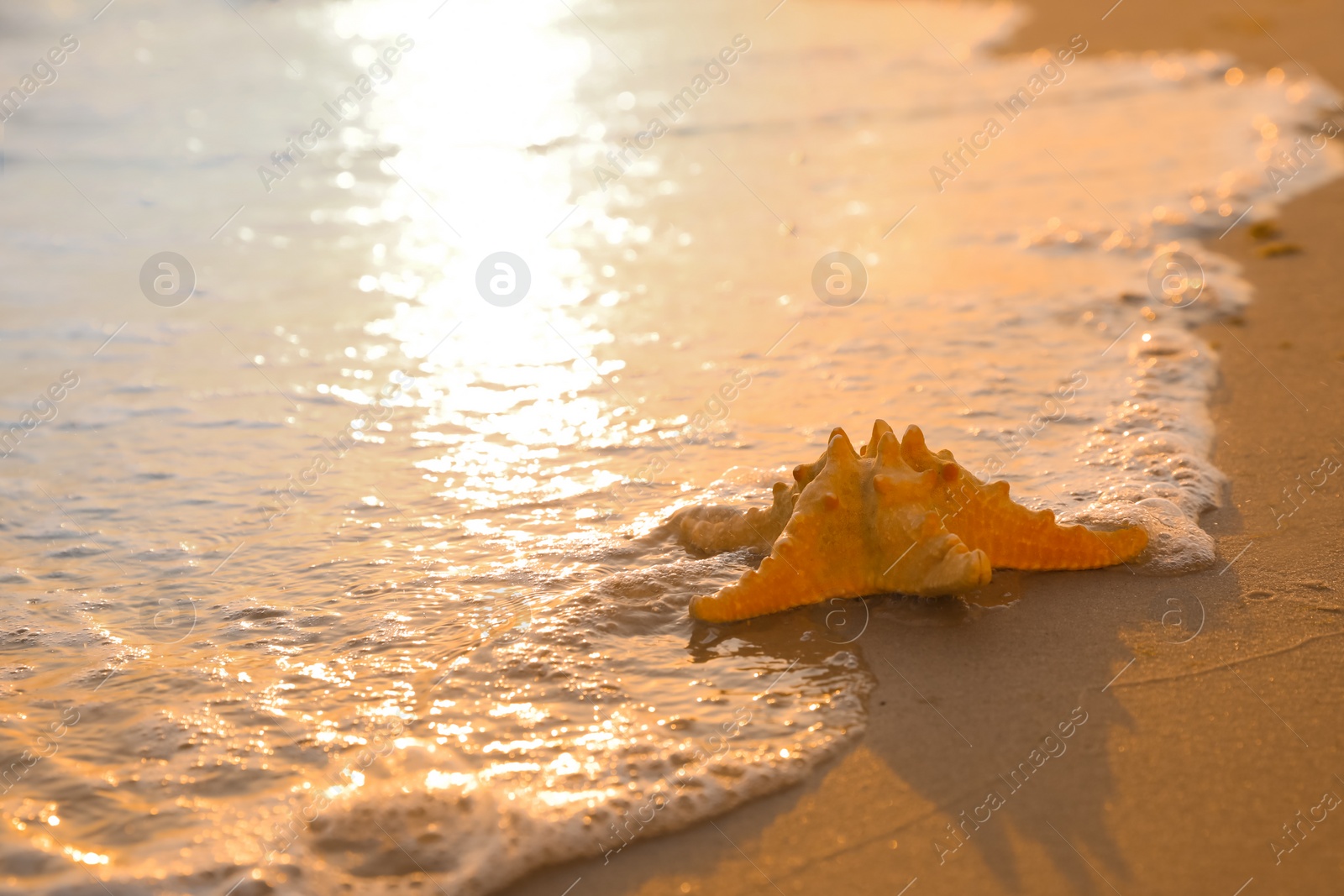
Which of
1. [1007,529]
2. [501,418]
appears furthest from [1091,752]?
[501,418]

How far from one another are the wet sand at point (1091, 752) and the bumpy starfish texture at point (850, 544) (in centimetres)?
17

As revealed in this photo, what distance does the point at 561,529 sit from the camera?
165 inches

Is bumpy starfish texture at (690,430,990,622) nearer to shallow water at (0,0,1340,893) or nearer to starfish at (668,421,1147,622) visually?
starfish at (668,421,1147,622)

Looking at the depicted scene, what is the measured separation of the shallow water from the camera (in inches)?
112

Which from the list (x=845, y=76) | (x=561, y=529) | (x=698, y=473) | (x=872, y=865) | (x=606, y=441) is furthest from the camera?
(x=845, y=76)

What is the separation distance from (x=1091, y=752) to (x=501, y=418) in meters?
3.37

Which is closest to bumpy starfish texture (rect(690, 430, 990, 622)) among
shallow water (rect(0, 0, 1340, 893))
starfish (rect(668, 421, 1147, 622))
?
starfish (rect(668, 421, 1147, 622))

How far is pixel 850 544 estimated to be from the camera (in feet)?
11.1

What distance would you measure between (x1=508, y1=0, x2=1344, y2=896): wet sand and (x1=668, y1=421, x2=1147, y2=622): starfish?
159mm

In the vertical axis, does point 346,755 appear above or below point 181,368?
below

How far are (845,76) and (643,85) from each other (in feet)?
8.88

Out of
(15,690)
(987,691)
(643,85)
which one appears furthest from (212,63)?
(987,691)

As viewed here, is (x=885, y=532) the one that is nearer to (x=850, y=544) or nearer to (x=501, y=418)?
(x=850, y=544)

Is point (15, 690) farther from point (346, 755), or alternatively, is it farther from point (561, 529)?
point (561, 529)
